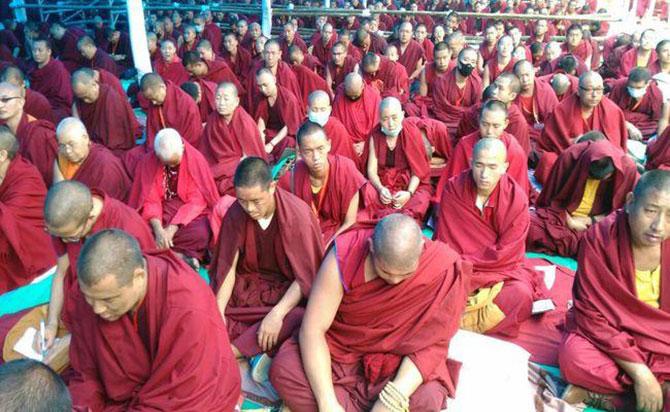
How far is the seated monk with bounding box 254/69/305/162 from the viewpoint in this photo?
7.23 metres

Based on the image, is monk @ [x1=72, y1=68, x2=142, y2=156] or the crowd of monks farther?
monk @ [x1=72, y1=68, x2=142, y2=156]

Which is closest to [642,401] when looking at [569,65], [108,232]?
[108,232]

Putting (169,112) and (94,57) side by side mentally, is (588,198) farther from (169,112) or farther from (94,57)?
(94,57)

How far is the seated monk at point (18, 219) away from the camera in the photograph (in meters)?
4.36

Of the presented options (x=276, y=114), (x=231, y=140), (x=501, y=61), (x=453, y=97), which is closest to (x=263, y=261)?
(x=231, y=140)

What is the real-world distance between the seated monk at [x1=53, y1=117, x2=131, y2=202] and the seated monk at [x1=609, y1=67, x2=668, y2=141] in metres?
6.32

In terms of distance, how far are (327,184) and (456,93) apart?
13.4ft

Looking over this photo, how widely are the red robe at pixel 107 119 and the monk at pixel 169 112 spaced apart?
40 centimetres

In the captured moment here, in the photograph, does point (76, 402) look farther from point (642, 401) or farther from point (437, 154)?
point (437, 154)

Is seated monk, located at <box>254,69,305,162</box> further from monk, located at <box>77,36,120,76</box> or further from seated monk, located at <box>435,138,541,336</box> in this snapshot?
monk, located at <box>77,36,120,76</box>

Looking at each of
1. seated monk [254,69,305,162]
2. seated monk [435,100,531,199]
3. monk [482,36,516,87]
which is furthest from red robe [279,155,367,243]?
monk [482,36,516,87]

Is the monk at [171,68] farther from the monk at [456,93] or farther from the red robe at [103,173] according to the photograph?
the red robe at [103,173]

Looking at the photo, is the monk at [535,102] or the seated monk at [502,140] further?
the monk at [535,102]

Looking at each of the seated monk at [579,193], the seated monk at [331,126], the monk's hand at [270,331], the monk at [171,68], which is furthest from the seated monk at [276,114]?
the monk's hand at [270,331]
